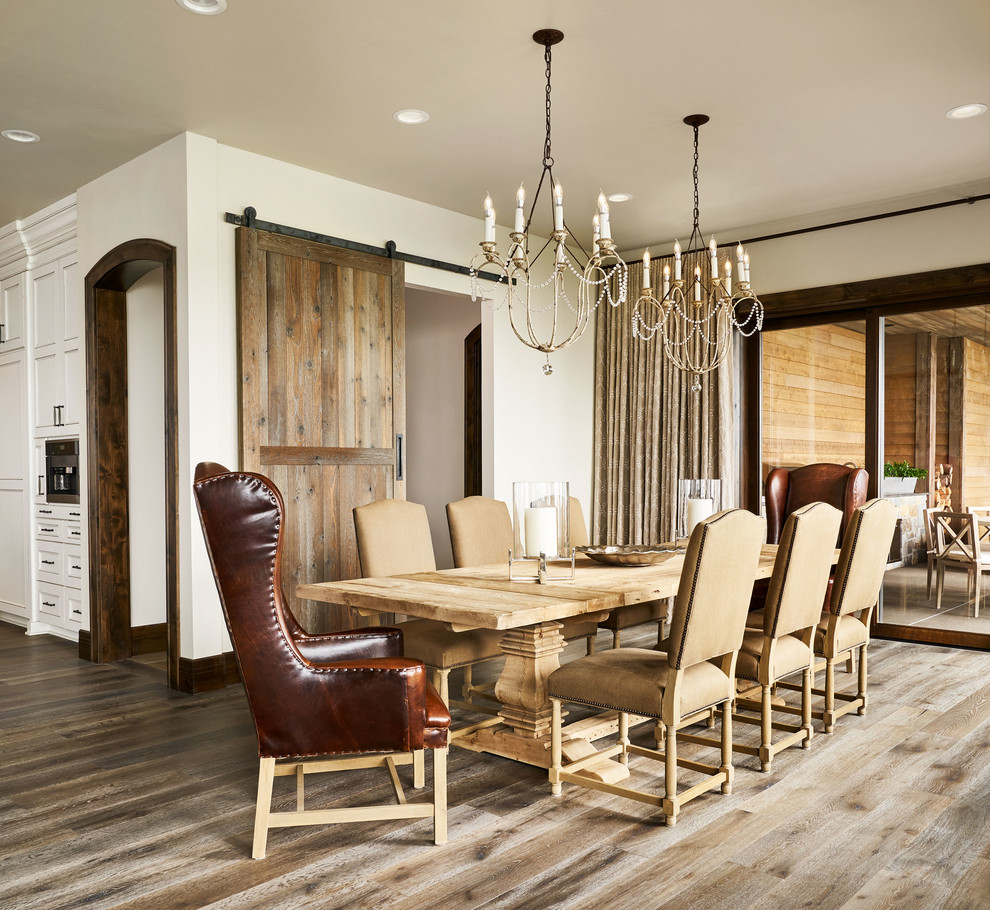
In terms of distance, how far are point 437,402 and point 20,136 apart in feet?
11.9

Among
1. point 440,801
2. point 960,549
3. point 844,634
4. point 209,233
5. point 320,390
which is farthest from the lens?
point 960,549

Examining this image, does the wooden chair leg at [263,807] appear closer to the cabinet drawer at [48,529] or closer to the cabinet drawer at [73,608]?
the cabinet drawer at [73,608]

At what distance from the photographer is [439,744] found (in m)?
2.31

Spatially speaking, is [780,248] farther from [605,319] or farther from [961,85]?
[961,85]

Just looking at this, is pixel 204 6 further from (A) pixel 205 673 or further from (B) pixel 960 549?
(B) pixel 960 549

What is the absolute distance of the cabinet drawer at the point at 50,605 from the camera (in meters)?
5.39

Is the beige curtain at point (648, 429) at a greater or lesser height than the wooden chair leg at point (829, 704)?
greater

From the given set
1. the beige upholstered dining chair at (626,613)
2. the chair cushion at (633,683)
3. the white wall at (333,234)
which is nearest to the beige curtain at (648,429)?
the white wall at (333,234)

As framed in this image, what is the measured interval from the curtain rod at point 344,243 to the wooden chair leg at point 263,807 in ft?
9.73

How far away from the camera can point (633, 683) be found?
2523 mm

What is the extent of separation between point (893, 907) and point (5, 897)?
2153mm

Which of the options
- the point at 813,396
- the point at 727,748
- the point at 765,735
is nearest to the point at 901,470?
the point at 813,396

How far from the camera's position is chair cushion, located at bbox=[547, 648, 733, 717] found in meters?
2.48

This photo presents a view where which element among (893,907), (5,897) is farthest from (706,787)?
(5,897)
